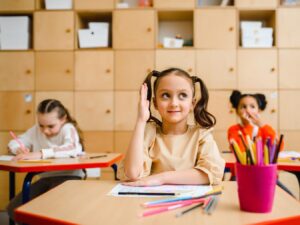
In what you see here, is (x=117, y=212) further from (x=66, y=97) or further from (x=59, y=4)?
(x=59, y=4)

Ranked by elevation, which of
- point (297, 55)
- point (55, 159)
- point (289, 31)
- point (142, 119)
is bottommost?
point (55, 159)

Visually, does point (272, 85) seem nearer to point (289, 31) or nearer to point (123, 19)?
point (289, 31)

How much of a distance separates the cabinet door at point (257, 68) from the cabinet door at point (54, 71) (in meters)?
1.74

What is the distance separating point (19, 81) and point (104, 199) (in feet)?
9.75

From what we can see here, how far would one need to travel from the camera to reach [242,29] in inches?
140

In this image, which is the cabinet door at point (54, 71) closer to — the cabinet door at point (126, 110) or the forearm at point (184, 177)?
the cabinet door at point (126, 110)

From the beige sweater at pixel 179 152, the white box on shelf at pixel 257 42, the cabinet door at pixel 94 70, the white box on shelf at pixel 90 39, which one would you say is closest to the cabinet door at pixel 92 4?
the white box on shelf at pixel 90 39

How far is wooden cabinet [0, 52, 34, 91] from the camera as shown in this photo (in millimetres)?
3607

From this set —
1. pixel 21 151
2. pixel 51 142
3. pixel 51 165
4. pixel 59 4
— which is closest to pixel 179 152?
pixel 51 165

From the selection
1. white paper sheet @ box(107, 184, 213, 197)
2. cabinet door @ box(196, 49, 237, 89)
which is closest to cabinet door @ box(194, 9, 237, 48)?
cabinet door @ box(196, 49, 237, 89)

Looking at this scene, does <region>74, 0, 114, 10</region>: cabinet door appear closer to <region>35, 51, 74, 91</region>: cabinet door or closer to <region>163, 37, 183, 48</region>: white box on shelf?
<region>35, 51, 74, 91</region>: cabinet door

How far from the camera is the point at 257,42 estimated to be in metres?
3.51

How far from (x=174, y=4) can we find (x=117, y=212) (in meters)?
3.01

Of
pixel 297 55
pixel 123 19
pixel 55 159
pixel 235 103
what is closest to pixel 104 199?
pixel 55 159
